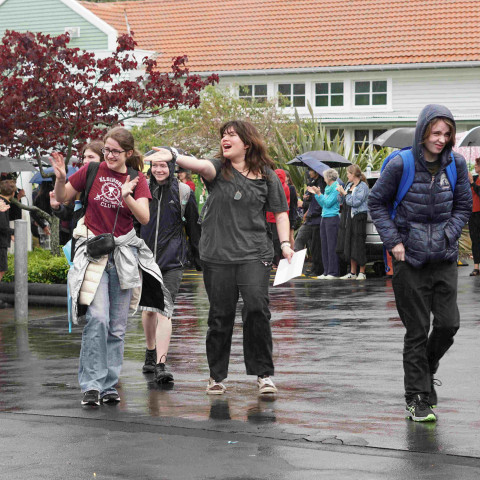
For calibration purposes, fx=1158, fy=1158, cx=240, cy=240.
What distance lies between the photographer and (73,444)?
6.45m

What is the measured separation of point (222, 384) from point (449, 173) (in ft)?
7.45

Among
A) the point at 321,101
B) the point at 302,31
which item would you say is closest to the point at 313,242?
the point at 321,101

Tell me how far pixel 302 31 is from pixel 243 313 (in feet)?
100.0

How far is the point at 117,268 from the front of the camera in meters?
7.98

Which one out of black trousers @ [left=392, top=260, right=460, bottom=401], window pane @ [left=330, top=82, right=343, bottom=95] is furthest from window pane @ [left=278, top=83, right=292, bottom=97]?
black trousers @ [left=392, top=260, right=460, bottom=401]

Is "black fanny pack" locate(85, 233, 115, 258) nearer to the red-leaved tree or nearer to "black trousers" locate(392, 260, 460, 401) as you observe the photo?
"black trousers" locate(392, 260, 460, 401)

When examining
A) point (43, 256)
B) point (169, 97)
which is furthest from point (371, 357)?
point (169, 97)

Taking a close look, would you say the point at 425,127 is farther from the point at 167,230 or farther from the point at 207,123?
the point at 207,123

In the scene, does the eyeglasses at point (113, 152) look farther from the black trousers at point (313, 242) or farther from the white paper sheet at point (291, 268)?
the black trousers at point (313, 242)

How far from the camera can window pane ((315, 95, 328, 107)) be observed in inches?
1420

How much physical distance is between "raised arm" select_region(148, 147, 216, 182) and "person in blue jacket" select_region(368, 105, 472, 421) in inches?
49.3

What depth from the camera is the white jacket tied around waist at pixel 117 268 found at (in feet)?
25.7

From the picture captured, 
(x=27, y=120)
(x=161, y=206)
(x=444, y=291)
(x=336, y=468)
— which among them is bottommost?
(x=336, y=468)

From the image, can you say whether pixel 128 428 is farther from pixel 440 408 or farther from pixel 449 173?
pixel 449 173
